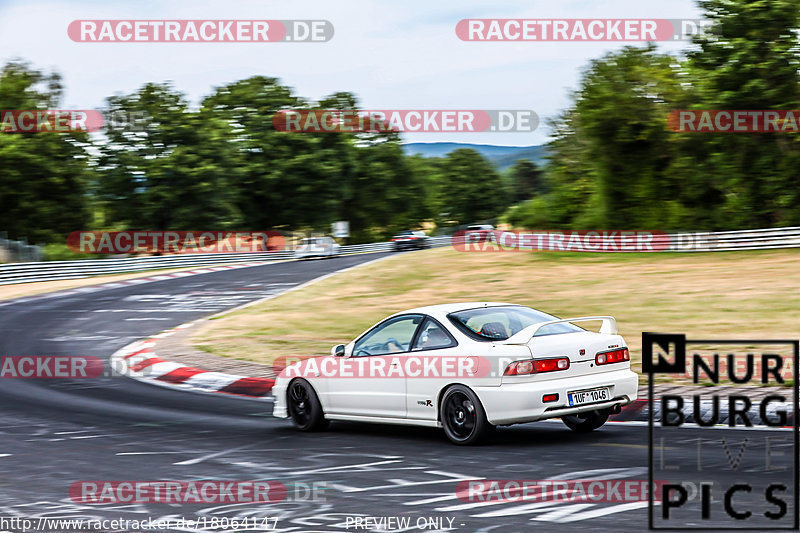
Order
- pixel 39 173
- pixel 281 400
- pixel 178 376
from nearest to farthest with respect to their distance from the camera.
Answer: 1. pixel 281 400
2. pixel 178 376
3. pixel 39 173

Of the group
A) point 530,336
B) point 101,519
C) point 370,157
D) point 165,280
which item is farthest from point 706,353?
point 370,157

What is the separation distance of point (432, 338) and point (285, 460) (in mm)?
1845

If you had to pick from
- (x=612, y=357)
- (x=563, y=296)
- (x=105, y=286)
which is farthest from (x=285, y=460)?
(x=105, y=286)

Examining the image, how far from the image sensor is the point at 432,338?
367 inches

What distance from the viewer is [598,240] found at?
3844 centimetres

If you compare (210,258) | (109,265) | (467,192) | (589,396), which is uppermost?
(467,192)

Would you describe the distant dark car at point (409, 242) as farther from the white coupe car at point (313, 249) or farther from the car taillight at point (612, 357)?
the car taillight at point (612, 357)

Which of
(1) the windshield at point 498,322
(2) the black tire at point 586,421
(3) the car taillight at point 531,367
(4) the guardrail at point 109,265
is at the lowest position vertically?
Result: (2) the black tire at point 586,421

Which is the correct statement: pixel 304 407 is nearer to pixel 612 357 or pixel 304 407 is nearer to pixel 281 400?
pixel 281 400

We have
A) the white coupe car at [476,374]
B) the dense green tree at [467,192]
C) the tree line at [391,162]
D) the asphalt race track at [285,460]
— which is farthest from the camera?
the dense green tree at [467,192]

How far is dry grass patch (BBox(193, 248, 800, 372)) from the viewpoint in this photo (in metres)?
17.3

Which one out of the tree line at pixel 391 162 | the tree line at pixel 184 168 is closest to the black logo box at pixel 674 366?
the tree line at pixel 391 162

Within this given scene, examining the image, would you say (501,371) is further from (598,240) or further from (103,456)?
(598,240)

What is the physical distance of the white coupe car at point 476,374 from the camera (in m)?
8.50
